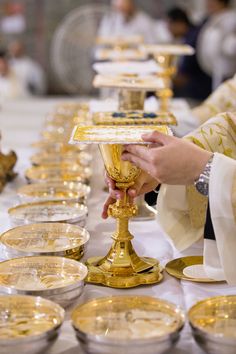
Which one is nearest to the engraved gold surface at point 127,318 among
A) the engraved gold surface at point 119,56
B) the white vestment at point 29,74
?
the engraved gold surface at point 119,56

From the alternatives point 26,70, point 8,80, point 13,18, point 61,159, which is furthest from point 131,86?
point 13,18

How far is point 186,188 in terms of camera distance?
127 centimetres

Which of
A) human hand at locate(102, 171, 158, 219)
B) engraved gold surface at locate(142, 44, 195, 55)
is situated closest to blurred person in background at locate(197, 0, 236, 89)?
engraved gold surface at locate(142, 44, 195, 55)

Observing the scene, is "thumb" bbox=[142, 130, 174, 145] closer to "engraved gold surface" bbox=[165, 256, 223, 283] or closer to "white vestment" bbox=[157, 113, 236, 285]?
"white vestment" bbox=[157, 113, 236, 285]

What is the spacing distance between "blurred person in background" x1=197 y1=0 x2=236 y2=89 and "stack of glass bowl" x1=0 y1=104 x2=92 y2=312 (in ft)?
9.31

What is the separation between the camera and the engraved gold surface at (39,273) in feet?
3.25

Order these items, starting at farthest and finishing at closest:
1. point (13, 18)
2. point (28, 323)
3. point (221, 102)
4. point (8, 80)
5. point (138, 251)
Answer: point (13, 18), point (8, 80), point (221, 102), point (138, 251), point (28, 323)

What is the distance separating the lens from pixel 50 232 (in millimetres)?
1207

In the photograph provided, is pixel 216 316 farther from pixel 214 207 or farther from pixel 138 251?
pixel 138 251

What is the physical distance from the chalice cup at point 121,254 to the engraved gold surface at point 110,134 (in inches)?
0.7

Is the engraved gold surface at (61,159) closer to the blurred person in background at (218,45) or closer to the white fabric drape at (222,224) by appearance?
the white fabric drape at (222,224)

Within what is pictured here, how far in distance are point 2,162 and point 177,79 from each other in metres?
3.38

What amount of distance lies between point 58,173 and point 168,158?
67cm

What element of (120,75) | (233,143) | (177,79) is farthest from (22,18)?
(233,143)
